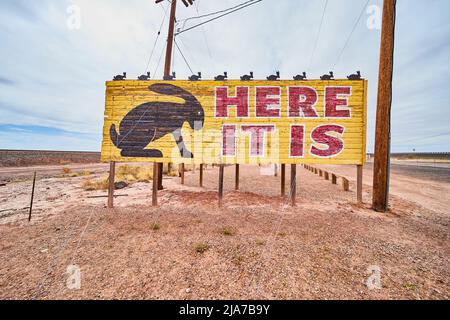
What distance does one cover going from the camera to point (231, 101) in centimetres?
874

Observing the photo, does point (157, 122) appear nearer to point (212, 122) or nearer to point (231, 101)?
point (212, 122)

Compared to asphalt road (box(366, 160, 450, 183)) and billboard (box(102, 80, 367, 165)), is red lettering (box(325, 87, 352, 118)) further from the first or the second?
asphalt road (box(366, 160, 450, 183))

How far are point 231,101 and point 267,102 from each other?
169 cm

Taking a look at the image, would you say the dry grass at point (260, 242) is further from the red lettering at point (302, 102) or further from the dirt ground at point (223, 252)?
the red lettering at point (302, 102)

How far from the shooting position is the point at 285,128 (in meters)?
8.59

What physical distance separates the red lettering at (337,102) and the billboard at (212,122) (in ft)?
2.05

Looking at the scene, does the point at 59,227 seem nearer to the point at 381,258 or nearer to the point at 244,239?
the point at 244,239

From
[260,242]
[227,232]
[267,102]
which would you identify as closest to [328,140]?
[267,102]

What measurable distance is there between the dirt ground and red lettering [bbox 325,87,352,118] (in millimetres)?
4351

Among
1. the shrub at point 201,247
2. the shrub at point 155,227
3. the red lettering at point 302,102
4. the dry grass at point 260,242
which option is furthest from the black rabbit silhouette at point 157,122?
the dry grass at point 260,242

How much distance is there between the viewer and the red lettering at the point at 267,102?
8.61 meters
